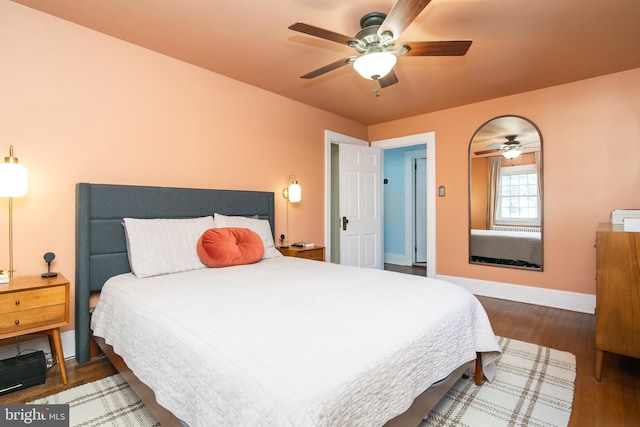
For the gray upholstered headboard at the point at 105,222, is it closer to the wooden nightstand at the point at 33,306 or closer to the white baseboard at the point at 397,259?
the wooden nightstand at the point at 33,306

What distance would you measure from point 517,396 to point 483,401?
241 millimetres

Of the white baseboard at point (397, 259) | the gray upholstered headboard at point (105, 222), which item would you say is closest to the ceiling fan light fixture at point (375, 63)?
the gray upholstered headboard at point (105, 222)

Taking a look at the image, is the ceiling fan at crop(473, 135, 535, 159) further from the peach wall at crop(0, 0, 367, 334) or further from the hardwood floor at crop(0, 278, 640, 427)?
the peach wall at crop(0, 0, 367, 334)

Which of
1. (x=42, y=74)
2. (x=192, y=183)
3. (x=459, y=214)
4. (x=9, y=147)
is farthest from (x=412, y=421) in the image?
(x=459, y=214)

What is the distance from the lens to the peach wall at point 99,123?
217 cm

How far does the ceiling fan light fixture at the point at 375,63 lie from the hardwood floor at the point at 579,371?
2325 millimetres

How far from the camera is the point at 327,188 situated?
450 centimetres

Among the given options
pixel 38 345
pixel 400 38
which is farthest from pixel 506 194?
pixel 38 345

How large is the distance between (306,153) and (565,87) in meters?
3.12

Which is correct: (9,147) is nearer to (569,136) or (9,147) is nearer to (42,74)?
(42,74)

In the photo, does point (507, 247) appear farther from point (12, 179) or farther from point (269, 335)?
point (12, 179)

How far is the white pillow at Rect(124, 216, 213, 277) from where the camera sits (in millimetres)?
2297

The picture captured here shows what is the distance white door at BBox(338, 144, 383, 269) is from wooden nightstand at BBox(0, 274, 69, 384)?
317 centimetres

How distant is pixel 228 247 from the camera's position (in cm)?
257
